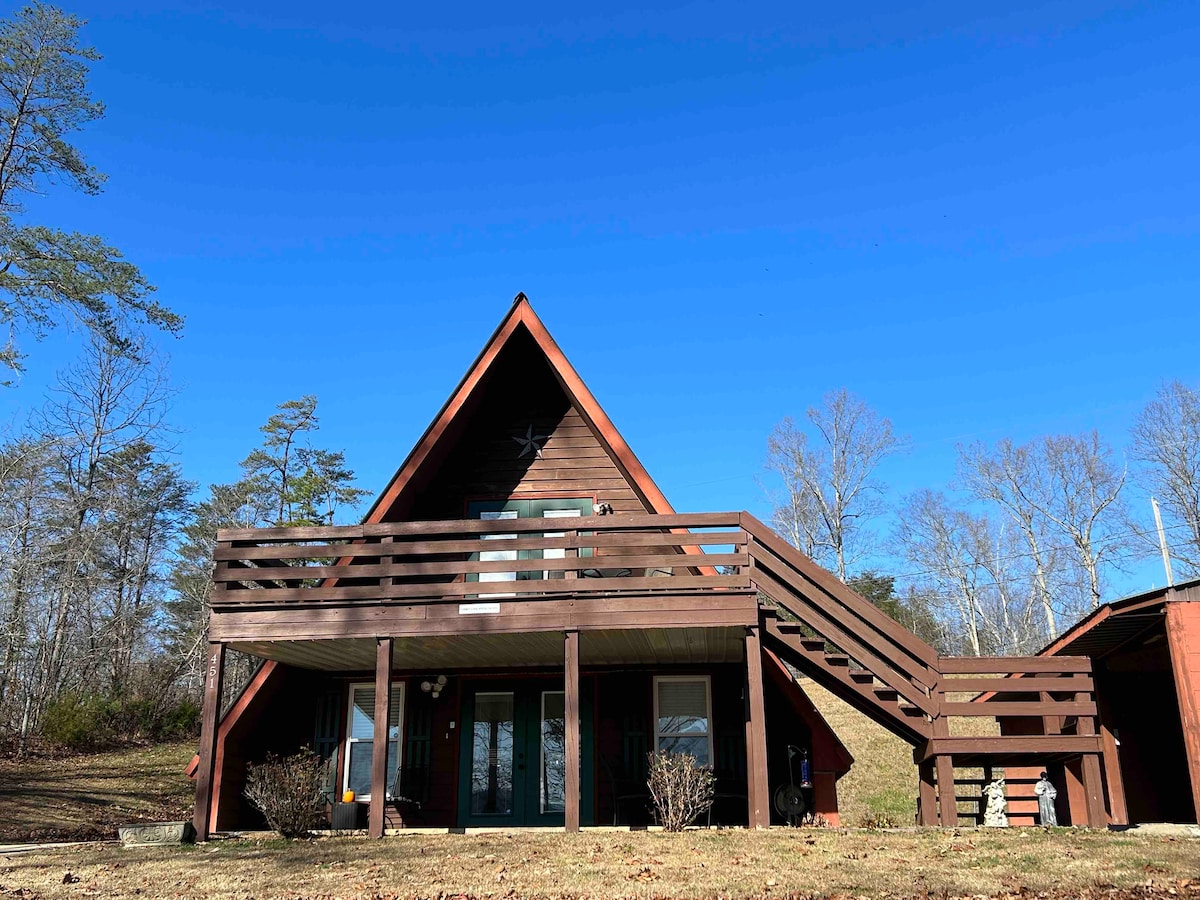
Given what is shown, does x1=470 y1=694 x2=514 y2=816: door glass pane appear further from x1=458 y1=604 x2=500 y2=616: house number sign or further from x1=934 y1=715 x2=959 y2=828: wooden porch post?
x1=934 y1=715 x2=959 y2=828: wooden porch post

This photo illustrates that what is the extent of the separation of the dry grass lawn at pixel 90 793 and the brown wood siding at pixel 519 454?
7384 mm

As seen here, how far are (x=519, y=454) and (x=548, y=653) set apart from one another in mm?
3645

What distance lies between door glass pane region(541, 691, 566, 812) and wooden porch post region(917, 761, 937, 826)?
5684mm

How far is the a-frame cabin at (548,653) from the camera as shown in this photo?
39.3ft

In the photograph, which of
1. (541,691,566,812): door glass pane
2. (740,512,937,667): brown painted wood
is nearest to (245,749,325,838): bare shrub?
(541,691,566,812): door glass pane

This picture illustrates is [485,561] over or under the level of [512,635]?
over

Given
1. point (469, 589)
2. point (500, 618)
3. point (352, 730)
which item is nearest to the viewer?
point (500, 618)

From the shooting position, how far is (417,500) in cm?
1628

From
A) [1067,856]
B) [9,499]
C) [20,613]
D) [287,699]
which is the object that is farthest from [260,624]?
[20,613]

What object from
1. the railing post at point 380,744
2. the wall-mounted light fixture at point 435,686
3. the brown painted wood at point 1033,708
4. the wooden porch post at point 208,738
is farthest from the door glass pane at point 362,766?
the brown painted wood at point 1033,708

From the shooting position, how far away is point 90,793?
18.4 m

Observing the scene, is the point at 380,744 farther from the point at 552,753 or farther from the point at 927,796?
the point at 927,796

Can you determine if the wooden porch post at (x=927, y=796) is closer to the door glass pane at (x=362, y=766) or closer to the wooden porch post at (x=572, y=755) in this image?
the wooden porch post at (x=572, y=755)

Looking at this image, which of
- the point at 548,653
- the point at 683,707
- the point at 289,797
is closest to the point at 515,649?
the point at 548,653
